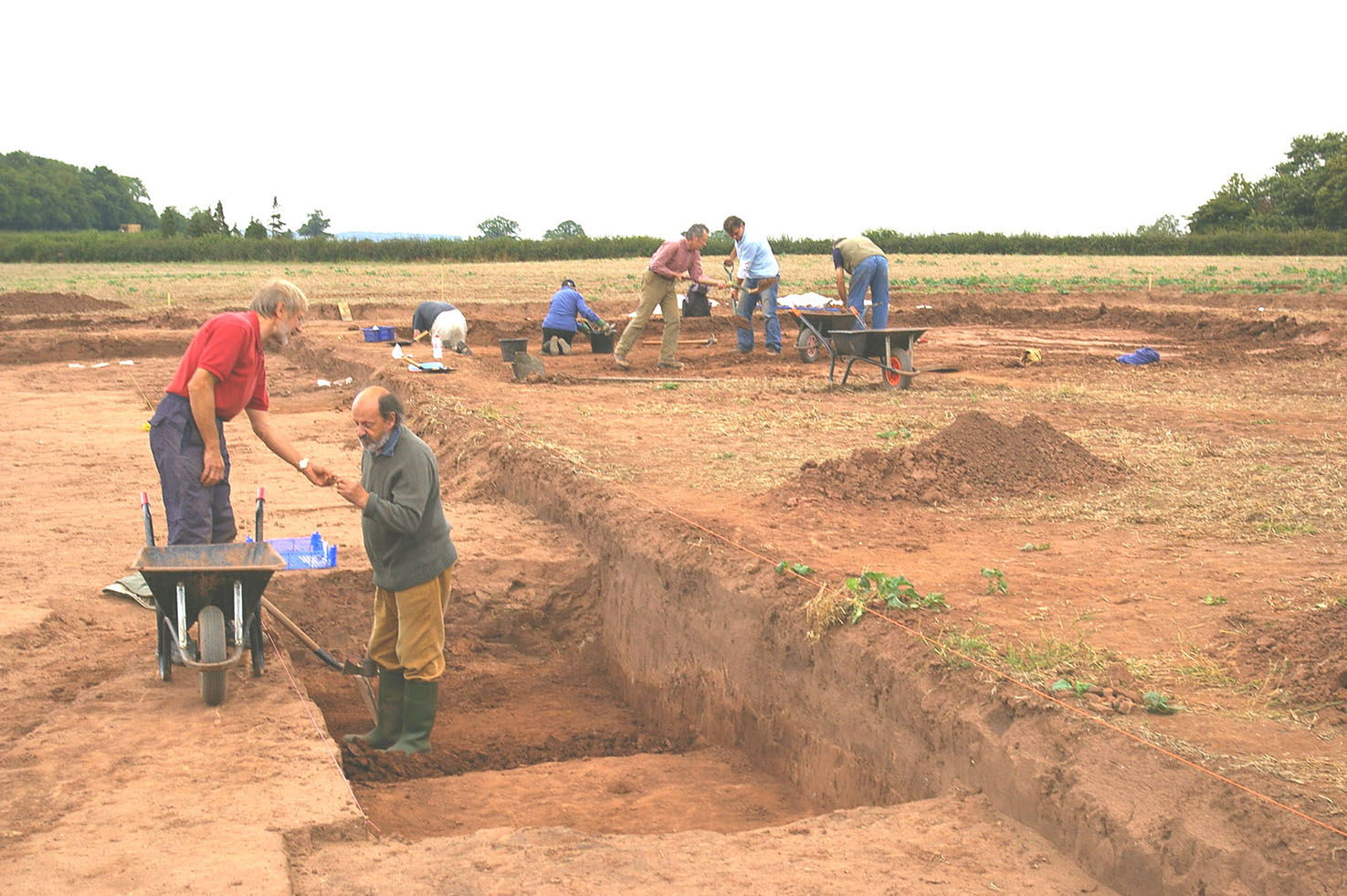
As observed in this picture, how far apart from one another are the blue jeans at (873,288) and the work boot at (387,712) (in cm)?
954

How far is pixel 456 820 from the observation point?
16.9 ft

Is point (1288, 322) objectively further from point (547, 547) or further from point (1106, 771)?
point (1106, 771)

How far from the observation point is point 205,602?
206 inches

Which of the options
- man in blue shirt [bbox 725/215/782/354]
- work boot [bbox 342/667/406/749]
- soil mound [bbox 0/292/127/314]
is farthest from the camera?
soil mound [bbox 0/292/127/314]

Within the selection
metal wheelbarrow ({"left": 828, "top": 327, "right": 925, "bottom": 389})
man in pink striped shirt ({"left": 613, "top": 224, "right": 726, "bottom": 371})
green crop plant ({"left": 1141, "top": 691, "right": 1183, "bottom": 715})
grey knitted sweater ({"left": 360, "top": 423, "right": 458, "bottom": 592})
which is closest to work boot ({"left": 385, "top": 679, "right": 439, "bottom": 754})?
grey knitted sweater ({"left": 360, "top": 423, "right": 458, "bottom": 592})

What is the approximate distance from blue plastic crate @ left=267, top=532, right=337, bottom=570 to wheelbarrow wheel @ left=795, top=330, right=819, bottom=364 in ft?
31.5

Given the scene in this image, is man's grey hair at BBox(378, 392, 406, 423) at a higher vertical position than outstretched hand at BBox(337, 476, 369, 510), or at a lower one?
higher

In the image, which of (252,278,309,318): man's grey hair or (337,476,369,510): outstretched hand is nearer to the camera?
(337,476,369,510): outstretched hand

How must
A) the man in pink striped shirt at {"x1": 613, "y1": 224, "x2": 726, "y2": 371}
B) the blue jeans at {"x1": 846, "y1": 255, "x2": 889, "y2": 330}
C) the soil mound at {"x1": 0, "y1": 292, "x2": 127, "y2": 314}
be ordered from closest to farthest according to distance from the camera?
the blue jeans at {"x1": 846, "y1": 255, "x2": 889, "y2": 330}, the man in pink striped shirt at {"x1": 613, "y1": 224, "x2": 726, "y2": 371}, the soil mound at {"x1": 0, "y1": 292, "x2": 127, "y2": 314}

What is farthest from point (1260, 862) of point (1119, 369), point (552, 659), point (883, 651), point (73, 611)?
point (1119, 369)

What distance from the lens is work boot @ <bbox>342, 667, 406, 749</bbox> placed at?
19.6ft

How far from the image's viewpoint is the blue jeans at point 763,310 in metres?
16.1

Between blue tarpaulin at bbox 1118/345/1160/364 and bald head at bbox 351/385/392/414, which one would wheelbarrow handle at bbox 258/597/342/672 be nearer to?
bald head at bbox 351/385/392/414

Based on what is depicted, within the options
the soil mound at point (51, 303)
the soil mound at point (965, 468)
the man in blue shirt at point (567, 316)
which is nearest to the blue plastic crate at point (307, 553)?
the soil mound at point (965, 468)
